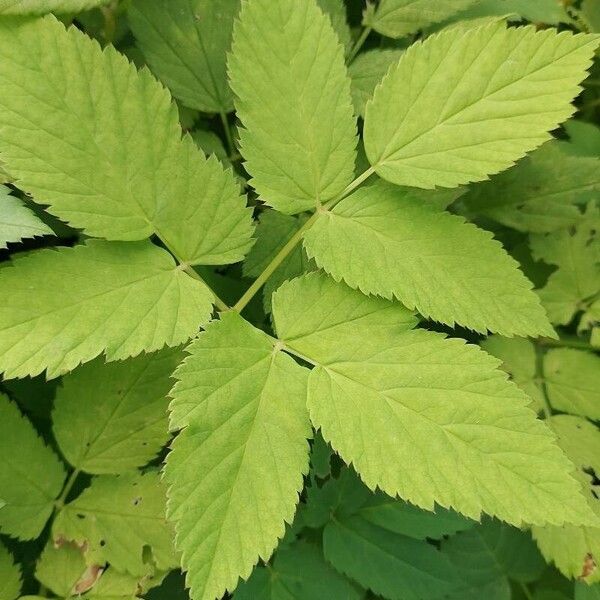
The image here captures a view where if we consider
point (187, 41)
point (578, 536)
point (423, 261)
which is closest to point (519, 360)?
point (578, 536)

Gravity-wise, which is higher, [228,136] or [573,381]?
[228,136]

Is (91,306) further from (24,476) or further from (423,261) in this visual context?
(423,261)

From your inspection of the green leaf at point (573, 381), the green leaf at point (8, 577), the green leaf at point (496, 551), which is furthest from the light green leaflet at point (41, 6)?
the green leaf at point (496, 551)

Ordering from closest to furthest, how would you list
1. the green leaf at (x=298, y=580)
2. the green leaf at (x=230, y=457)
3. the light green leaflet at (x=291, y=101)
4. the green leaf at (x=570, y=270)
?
1. the green leaf at (x=230, y=457)
2. the light green leaflet at (x=291, y=101)
3. the green leaf at (x=298, y=580)
4. the green leaf at (x=570, y=270)

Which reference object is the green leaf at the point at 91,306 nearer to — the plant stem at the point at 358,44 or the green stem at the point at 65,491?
the green stem at the point at 65,491

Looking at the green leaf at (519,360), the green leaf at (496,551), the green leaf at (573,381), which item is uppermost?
the green leaf at (519,360)

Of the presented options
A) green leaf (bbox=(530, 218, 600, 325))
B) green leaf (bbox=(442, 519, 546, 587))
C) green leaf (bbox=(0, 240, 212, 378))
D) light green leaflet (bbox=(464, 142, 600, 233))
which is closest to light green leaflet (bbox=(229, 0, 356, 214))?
green leaf (bbox=(0, 240, 212, 378))
